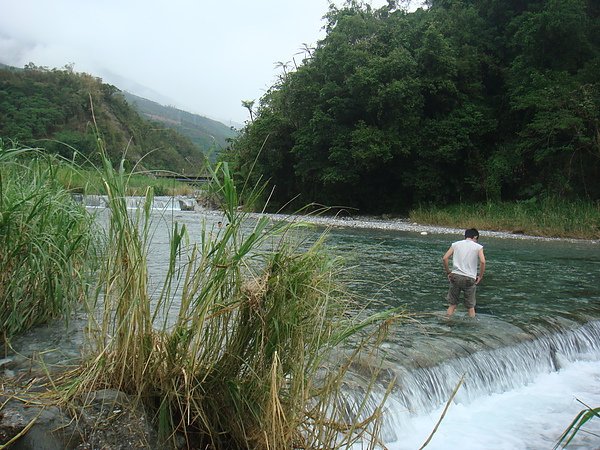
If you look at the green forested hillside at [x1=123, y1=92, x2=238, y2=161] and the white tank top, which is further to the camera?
the green forested hillside at [x1=123, y1=92, x2=238, y2=161]

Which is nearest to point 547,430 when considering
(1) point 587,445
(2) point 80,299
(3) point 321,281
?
(1) point 587,445

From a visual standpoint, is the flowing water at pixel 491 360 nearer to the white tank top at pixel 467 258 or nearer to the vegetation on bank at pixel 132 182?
the vegetation on bank at pixel 132 182

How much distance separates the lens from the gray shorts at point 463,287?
8273mm

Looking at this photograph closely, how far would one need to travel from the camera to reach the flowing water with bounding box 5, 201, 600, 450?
527 centimetres

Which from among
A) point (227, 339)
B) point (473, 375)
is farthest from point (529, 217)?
point (227, 339)

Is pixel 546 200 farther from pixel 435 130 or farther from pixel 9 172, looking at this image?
pixel 9 172

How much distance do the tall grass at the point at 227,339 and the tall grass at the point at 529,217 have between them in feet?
68.2

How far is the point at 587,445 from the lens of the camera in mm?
5156

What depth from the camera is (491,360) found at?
6613mm

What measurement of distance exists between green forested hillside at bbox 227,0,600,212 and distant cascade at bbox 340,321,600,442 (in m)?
20.2

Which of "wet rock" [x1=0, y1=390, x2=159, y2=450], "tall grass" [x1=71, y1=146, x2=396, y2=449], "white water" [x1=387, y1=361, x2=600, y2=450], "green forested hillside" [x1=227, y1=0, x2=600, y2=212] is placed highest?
"green forested hillside" [x1=227, y1=0, x2=600, y2=212]

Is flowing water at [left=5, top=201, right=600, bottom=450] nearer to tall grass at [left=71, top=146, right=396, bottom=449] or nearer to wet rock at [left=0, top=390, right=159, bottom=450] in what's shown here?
tall grass at [left=71, top=146, right=396, bottom=449]

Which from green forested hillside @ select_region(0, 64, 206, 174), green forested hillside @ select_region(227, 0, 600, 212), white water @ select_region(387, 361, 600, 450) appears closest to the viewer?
white water @ select_region(387, 361, 600, 450)

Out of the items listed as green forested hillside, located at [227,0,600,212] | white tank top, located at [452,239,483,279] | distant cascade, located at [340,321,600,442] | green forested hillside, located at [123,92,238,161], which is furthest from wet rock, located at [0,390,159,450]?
green forested hillside, located at [123,92,238,161]
